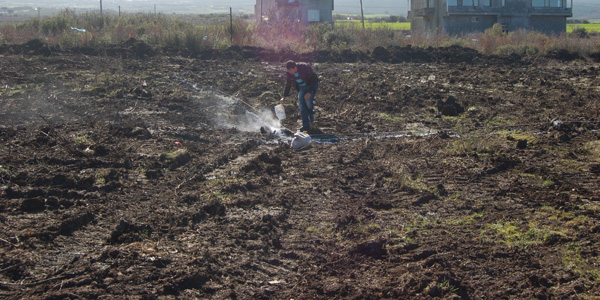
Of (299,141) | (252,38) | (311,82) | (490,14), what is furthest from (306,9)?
(299,141)

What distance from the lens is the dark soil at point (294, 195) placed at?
14.8 feet

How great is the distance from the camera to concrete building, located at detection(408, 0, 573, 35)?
4569 centimetres

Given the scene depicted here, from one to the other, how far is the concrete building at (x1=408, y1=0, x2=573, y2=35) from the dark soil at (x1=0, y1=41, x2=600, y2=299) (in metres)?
33.9

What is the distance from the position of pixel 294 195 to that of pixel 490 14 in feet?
147

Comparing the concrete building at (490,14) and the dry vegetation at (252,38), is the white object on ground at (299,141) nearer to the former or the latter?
the dry vegetation at (252,38)

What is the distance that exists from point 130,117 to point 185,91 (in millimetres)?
2942

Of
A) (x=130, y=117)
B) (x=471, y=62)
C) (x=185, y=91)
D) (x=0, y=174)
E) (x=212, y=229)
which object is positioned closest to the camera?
(x=212, y=229)

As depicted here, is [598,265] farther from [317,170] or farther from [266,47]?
[266,47]

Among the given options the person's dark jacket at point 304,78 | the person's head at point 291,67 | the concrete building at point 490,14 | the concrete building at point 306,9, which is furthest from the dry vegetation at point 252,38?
the concrete building at point 306,9

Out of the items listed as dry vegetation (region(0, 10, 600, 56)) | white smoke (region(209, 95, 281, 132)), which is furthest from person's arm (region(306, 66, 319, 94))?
dry vegetation (region(0, 10, 600, 56))

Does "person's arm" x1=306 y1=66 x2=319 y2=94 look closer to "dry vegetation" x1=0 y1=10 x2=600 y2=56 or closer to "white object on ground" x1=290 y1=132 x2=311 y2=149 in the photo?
"white object on ground" x1=290 y1=132 x2=311 y2=149

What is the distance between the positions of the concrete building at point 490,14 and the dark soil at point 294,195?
33.9 m

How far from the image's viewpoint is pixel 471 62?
69.6 feet

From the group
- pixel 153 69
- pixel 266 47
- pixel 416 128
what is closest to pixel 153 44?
pixel 266 47
